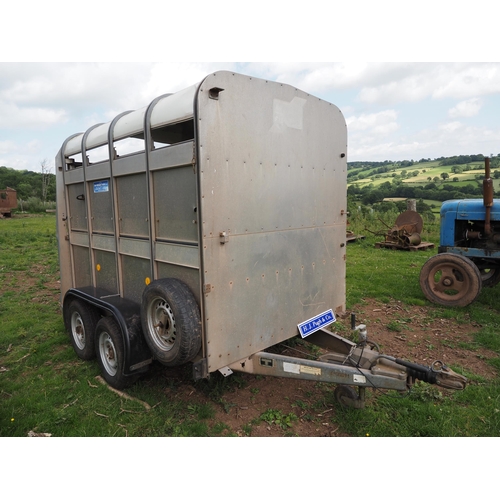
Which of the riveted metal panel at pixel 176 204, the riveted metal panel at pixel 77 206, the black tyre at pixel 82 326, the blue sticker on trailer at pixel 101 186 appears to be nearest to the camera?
the riveted metal panel at pixel 176 204

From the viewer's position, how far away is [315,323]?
159 inches

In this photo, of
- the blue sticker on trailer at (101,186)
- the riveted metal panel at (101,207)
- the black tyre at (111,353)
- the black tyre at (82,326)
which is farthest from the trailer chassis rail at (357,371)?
the blue sticker on trailer at (101,186)

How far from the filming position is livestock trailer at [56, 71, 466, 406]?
308 cm

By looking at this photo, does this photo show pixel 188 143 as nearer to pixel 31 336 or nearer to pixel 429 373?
pixel 429 373

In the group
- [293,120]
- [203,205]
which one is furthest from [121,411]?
[293,120]

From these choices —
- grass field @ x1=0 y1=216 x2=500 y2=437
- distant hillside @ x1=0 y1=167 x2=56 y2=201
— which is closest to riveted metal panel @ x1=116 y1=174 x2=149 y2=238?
grass field @ x1=0 y1=216 x2=500 y2=437

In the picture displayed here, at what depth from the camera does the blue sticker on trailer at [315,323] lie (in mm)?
3917

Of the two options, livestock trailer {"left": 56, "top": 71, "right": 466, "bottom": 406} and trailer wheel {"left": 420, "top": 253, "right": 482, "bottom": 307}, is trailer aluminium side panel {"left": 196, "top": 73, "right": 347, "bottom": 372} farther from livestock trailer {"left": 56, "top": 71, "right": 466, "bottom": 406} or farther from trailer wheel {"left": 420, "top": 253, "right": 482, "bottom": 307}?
trailer wheel {"left": 420, "top": 253, "right": 482, "bottom": 307}

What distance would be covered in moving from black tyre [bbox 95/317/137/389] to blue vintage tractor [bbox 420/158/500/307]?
5.46 m

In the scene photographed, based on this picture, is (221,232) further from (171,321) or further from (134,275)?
(134,275)

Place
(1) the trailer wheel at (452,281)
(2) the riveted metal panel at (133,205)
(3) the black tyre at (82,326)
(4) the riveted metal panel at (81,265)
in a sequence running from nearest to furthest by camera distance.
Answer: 1. (2) the riveted metal panel at (133,205)
2. (3) the black tyre at (82,326)
3. (4) the riveted metal panel at (81,265)
4. (1) the trailer wheel at (452,281)

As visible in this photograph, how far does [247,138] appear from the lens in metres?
3.23

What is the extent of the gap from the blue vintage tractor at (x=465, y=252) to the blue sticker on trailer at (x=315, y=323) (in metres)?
3.50

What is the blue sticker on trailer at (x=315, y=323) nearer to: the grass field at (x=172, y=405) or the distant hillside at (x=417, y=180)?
the grass field at (x=172, y=405)
